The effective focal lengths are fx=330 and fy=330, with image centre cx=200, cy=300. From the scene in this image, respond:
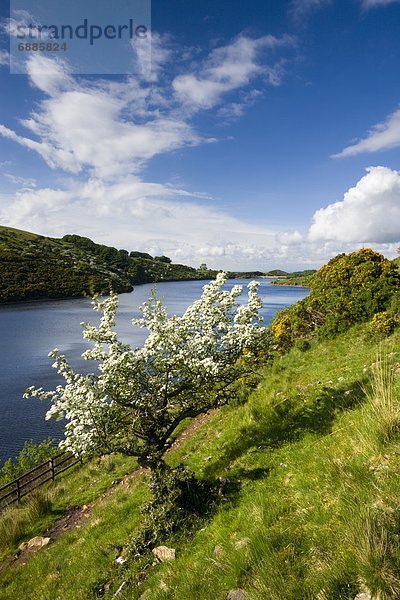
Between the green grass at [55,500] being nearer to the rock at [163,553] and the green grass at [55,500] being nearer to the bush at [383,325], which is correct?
the rock at [163,553]

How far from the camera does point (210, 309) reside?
12469 millimetres

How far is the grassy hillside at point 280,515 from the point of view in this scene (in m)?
4.66

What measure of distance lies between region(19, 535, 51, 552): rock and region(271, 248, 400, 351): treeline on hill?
17.9m

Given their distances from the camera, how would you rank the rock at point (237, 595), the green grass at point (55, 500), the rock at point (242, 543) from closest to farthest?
the rock at point (237, 595) < the rock at point (242, 543) < the green grass at point (55, 500)

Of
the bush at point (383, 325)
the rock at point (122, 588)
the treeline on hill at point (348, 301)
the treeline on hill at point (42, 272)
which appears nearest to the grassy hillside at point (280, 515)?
the rock at point (122, 588)

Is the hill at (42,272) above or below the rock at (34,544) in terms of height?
above

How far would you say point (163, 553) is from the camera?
8.46m

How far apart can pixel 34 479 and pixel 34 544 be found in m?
7.52

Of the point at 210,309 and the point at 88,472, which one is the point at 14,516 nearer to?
the point at 88,472

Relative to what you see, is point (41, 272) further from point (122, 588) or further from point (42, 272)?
point (122, 588)

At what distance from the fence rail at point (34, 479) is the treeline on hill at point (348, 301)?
17.9 meters

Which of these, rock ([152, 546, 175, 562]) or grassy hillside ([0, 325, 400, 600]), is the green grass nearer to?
grassy hillside ([0, 325, 400, 600])

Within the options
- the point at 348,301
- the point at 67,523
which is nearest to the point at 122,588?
the point at 67,523

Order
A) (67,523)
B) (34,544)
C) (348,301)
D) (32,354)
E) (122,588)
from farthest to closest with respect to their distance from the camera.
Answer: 1. (32,354)
2. (348,301)
3. (67,523)
4. (34,544)
5. (122,588)
